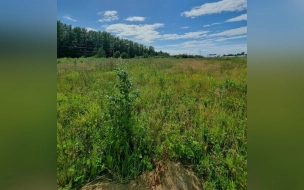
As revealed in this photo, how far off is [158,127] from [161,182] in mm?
573

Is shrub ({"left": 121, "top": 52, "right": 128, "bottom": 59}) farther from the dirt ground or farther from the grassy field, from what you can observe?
the dirt ground

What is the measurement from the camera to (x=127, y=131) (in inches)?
72.8

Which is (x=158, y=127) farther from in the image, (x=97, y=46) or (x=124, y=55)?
(x=97, y=46)

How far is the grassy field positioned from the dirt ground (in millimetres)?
60

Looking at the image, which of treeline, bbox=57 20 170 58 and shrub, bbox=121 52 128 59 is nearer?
treeline, bbox=57 20 170 58

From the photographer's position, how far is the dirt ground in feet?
5.42

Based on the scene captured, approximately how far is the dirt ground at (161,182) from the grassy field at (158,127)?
60 millimetres

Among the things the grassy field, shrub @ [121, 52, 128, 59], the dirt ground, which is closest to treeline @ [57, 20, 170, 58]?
shrub @ [121, 52, 128, 59]

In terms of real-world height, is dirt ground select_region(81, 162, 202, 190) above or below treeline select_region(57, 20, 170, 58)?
below

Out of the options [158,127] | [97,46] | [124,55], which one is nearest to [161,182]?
[158,127]

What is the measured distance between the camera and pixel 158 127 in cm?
203
